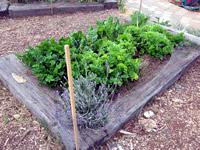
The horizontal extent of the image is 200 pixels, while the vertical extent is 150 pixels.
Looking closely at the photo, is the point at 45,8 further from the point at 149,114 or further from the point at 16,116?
the point at 149,114

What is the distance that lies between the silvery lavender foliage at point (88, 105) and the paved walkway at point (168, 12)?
2.60 meters

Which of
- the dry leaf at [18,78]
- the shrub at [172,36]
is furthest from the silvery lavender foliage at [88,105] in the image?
the shrub at [172,36]

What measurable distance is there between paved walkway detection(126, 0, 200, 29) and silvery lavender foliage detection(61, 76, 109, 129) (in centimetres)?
260

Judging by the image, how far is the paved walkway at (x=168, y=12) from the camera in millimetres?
4266

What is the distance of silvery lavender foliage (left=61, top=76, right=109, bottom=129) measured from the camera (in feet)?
6.14

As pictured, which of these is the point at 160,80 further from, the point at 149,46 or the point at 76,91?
the point at 76,91

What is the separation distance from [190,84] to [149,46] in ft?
1.77

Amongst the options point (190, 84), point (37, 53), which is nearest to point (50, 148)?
point (37, 53)

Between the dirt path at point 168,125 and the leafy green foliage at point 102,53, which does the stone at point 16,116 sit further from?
the dirt path at point 168,125

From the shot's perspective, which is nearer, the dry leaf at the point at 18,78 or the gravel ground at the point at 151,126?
the gravel ground at the point at 151,126

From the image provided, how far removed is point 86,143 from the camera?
70.4 inches

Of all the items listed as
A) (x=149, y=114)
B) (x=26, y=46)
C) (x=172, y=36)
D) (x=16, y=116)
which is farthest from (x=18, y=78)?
(x=172, y=36)

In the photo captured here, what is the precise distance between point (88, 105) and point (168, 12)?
3181 mm

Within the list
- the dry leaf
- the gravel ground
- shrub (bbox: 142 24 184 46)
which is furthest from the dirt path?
the dry leaf
